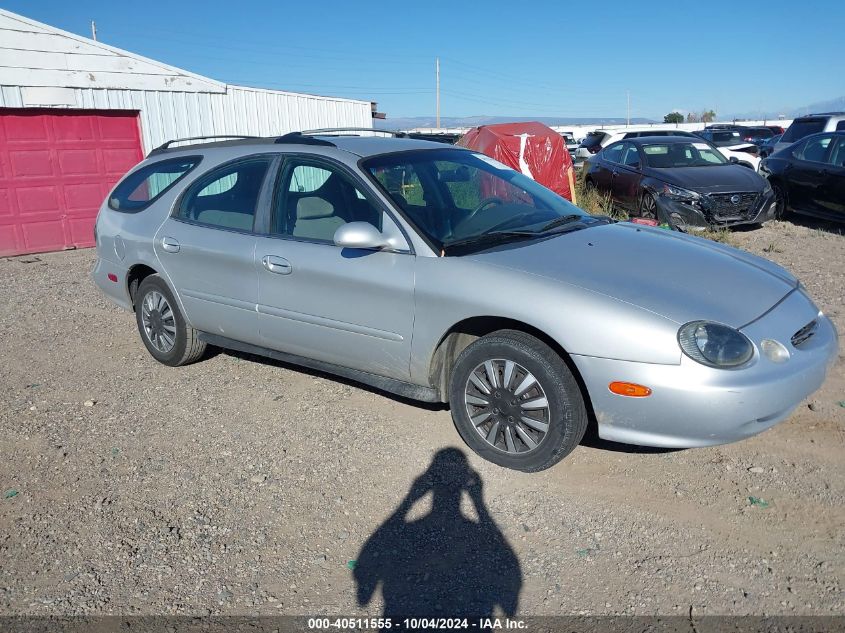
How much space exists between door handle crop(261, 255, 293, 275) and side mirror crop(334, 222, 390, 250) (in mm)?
601

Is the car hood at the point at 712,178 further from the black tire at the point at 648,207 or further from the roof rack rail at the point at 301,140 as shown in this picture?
the roof rack rail at the point at 301,140

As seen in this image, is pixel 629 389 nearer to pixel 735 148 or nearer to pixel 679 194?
pixel 679 194

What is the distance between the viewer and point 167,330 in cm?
555

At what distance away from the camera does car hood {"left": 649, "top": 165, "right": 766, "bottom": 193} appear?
33.6ft

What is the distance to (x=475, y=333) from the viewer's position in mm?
4035

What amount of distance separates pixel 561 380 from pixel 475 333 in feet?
2.14

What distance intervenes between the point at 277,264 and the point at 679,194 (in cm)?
733

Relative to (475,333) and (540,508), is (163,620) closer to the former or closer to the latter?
(540,508)

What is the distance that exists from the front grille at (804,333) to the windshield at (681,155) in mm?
7829

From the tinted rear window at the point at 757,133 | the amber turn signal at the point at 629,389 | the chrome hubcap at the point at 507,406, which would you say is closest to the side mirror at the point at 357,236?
the chrome hubcap at the point at 507,406

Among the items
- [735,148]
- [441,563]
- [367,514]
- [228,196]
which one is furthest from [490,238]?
[735,148]

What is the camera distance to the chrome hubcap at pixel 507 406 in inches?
144

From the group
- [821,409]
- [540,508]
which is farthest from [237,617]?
[821,409]

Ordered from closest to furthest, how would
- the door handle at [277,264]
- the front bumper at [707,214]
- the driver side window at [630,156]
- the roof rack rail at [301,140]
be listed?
the door handle at [277,264] → the roof rack rail at [301,140] → the front bumper at [707,214] → the driver side window at [630,156]
